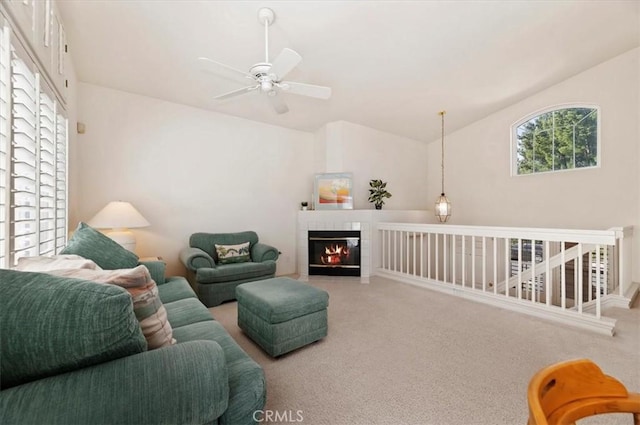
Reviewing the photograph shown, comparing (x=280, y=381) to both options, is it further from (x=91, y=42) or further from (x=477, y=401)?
(x=91, y=42)

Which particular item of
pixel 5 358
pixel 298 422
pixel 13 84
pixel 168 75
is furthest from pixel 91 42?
pixel 298 422

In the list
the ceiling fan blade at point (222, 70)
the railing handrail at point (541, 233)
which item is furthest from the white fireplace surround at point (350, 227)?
the ceiling fan blade at point (222, 70)

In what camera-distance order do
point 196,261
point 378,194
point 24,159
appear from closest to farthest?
1. point 24,159
2. point 196,261
3. point 378,194

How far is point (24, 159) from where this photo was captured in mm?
1603

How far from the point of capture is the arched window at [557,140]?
4.06m

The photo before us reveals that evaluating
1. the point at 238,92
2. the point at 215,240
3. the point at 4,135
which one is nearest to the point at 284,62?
the point at 238,92

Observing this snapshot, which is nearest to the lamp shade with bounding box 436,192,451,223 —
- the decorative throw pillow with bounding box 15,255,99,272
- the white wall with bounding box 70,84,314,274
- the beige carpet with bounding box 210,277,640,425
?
the beige carpet with bounding box 210,277,640,425

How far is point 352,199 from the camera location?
15.5 feet

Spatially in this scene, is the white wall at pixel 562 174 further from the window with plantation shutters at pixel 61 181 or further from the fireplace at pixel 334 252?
the window with plantation shutters at pixel 61 181

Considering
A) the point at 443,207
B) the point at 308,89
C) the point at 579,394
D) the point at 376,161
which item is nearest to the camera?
the point at 579,394

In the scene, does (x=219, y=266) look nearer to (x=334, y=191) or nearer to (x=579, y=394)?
(x=334, y=191)

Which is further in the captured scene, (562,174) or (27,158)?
(562,174)

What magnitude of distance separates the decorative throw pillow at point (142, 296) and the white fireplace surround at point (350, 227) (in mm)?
3368

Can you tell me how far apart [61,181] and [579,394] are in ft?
11.4
